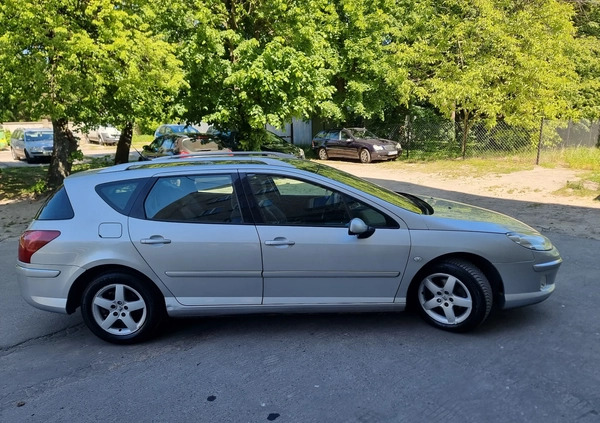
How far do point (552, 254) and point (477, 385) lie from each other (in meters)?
1.47

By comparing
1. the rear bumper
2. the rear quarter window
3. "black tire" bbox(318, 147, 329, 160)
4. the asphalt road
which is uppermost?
the rear quarter window

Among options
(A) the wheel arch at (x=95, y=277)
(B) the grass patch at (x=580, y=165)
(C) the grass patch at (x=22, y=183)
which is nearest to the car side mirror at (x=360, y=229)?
(A) the wheel arch at (x=95, y=277)

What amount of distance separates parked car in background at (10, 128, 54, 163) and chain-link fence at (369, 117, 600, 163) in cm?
1538

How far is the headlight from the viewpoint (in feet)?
12.3

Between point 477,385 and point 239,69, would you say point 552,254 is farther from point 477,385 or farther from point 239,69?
point 239,69

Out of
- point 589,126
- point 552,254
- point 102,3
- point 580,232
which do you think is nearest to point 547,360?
point 552,254

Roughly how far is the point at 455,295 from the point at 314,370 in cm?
134

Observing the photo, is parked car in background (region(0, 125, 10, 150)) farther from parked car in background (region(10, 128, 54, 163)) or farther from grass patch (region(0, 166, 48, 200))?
grass patch (region(0, 166, 48, 200))

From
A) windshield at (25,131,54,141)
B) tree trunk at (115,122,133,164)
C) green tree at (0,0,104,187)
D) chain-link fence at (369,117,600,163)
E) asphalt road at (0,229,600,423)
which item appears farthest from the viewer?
windshield at (25,131,54,141)

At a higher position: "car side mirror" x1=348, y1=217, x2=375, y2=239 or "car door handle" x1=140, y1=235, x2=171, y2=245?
"car side mirror" x1=348, y1=217, x2=375, y2=239

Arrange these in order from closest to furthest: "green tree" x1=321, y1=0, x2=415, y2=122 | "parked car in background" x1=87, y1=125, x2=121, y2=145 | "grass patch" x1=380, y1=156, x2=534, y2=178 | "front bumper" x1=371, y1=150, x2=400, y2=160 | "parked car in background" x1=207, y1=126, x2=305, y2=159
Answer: "parked car in background" x1=207, y1=126, x2=305, y2=159 < "grass patch" x1=380, y1=156, x2=534, y2=178 < "green tree" x1=321, y1=0, x2=415, y2=122 < "front bumper" x1=371, y1=150, x2=400, y2=160 < "parked car in background" x1=87, y1=125, x2=121, y2=145

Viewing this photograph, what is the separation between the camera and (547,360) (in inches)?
132

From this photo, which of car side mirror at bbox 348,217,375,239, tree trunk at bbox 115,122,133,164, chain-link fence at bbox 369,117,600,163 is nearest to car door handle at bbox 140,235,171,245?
car side mirror at bbox 348,217,375,239

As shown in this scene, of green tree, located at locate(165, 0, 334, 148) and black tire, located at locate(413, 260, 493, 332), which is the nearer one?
black tire, located at locate(413, 260, 493, 332)
